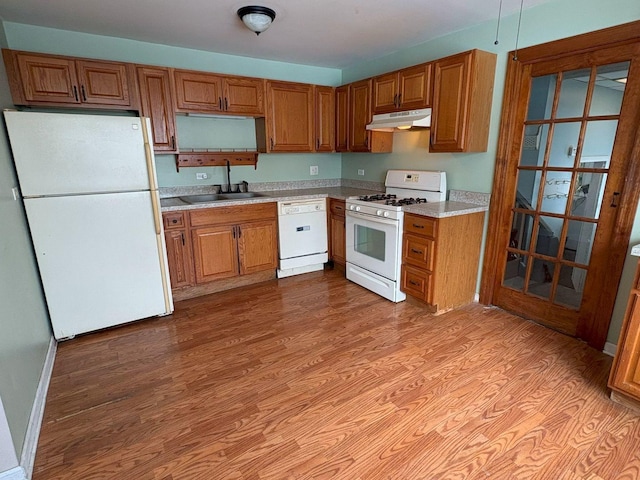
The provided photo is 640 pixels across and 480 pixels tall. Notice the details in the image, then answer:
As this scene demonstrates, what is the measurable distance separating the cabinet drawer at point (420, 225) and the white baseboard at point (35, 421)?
2.72m

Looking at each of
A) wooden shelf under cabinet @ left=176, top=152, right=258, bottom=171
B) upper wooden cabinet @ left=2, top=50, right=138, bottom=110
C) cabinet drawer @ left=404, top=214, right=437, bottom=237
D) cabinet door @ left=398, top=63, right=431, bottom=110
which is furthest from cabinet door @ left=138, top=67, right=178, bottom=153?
cabinet drawer @ left=404, top=214, right=437, bottom=237

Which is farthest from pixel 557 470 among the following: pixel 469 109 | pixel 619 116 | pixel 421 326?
pixel 469 109

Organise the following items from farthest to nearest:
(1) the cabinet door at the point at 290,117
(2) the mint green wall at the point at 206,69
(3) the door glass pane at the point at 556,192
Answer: (1) the cabinet door at the point at 290,117
(2) the mint green wall at the point at 206,69
(3) the door glass pane at the point at 556,192

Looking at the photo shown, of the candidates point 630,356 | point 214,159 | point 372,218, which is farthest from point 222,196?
→ point 630,356

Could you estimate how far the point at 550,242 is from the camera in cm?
257

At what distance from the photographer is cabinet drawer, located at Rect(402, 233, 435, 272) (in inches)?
110

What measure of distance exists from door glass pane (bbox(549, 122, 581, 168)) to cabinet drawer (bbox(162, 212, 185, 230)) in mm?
3037

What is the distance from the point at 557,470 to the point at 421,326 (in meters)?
1.30

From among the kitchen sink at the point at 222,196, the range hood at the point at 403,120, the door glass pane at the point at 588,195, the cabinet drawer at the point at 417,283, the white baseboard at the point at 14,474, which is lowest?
the white baseboard at the point at 14,474

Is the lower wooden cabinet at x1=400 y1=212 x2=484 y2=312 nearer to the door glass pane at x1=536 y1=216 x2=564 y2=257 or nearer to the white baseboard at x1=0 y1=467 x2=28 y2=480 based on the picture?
the door glass pane at x1=536 y1=216 x2=564 y2=257

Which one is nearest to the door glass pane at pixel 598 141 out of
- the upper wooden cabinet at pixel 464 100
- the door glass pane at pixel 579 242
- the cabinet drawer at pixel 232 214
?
the door glass pane at pixel 579 242

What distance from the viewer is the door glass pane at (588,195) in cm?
226

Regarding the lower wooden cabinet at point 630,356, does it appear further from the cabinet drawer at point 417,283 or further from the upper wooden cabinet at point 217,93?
the upper wooden cabinet at point 217,93

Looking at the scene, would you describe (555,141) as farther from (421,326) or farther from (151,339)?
(151,339)
